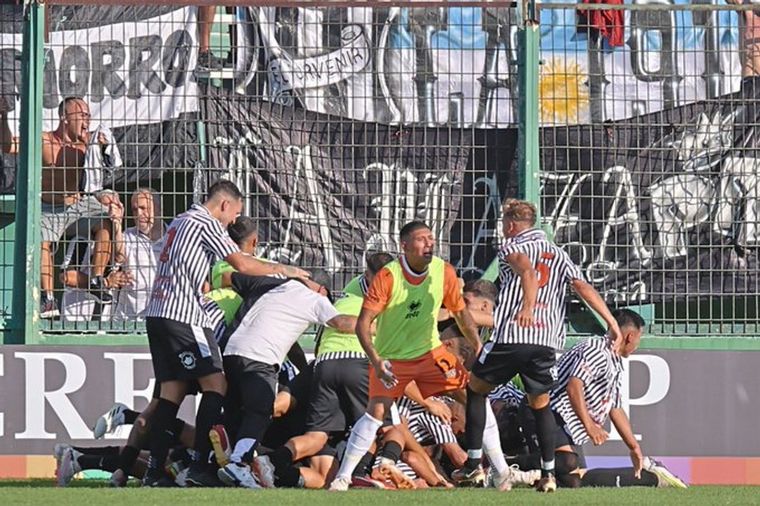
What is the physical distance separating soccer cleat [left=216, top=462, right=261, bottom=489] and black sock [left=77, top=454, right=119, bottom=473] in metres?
0.93

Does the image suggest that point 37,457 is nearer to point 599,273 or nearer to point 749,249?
point 599,273

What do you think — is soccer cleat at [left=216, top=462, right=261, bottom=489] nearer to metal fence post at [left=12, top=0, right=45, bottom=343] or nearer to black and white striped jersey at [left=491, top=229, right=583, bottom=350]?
black and white striped jersey at [left=491, top=229, right=583, bottom=350]

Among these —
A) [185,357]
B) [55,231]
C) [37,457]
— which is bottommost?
[37,457]

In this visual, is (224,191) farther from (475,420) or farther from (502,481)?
(502,481)

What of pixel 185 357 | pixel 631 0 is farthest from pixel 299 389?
pixel 631 0

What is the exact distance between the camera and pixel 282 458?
12.2 metres

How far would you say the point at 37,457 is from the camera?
13.6 m

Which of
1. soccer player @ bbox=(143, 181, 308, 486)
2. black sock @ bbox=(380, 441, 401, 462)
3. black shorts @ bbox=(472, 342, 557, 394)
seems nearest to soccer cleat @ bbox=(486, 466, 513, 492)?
black shorts @ bbox=(472, 342, 557, 394)

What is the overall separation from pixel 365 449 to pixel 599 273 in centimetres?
332

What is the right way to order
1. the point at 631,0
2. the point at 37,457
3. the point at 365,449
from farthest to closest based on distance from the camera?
the point at 631,0 < the point at 37,457 < the point at 365,449

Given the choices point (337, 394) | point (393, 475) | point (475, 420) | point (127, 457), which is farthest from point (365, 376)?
point (127, 457)

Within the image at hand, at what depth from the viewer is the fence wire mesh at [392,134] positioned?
1382 centimetres

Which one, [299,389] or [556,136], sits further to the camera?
[556,136]

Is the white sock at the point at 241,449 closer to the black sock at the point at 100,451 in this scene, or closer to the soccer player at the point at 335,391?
the soccer player at the point at 335,391
